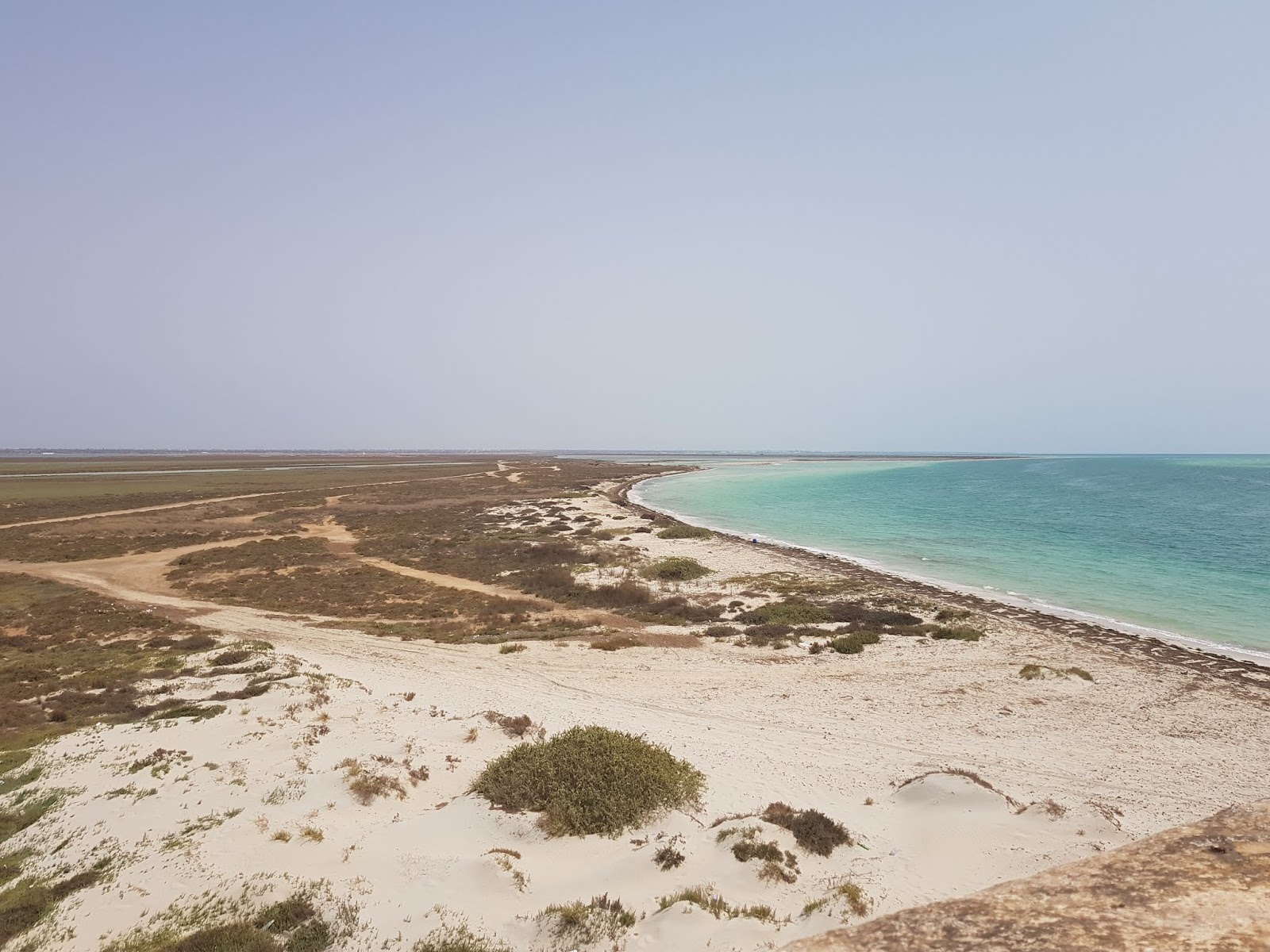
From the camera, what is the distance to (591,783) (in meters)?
11.0

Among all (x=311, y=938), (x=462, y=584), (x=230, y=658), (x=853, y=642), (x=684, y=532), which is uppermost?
(x=311, y=938)

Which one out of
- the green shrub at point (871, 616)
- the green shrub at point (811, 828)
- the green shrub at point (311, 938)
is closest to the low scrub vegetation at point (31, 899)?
the green shrub at point (311, 938)

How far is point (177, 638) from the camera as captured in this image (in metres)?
22.4

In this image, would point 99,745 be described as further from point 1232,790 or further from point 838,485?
point 838,485

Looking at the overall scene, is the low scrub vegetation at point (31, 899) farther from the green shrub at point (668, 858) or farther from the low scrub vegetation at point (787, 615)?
the low scrub vegetation at point (787, 615)

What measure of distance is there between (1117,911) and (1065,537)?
5900 centimetres

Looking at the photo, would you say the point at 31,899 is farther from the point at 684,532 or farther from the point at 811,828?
the point at 684,532

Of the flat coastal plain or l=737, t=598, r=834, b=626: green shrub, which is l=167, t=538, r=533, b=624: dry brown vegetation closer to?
the flat coastal plain

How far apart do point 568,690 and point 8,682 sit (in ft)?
56.6

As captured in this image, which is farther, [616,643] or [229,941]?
[616,643]

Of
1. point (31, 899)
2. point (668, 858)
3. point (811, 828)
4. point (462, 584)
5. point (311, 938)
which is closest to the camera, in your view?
point (311, 938)

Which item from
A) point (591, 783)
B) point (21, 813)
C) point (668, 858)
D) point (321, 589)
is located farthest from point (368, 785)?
point (321, 589)

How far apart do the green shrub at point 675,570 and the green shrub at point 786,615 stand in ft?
26.0

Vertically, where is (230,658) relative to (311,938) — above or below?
below
